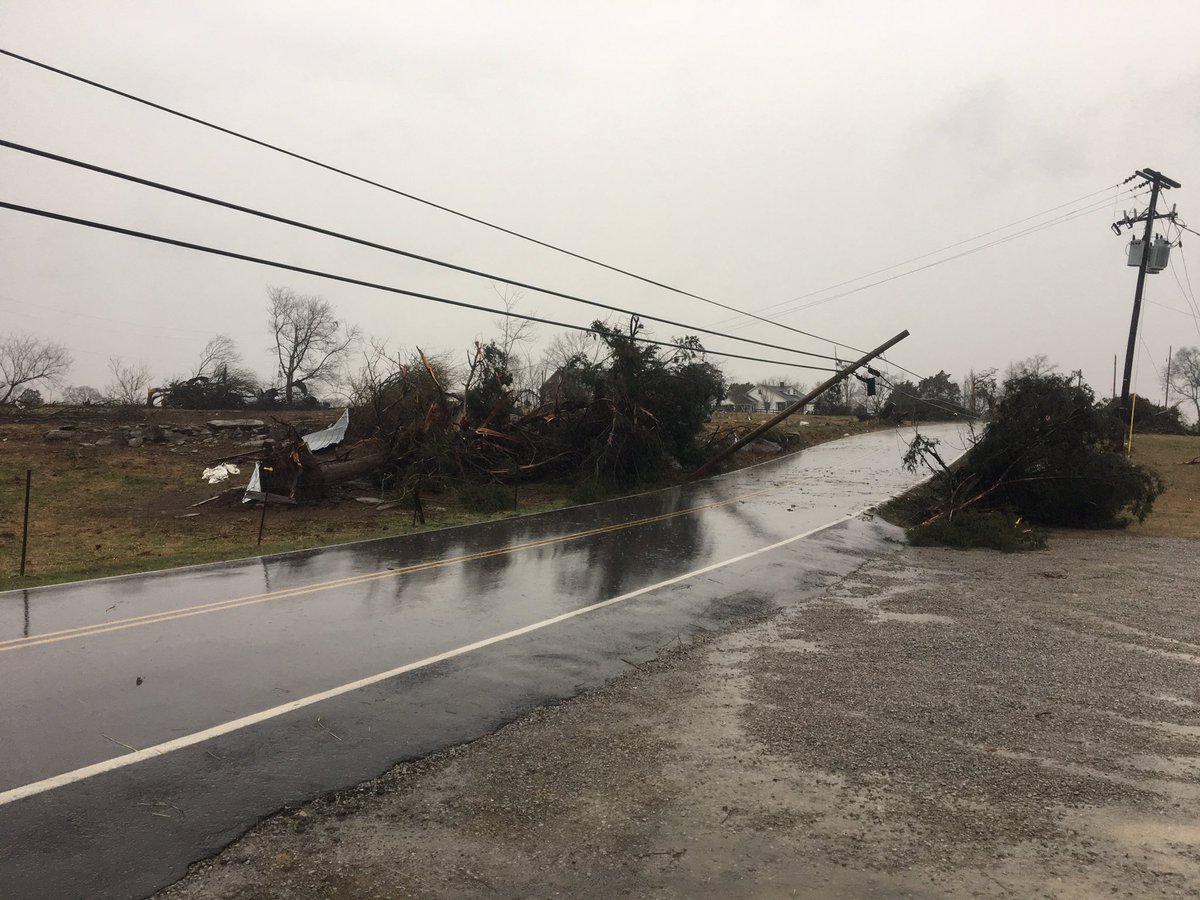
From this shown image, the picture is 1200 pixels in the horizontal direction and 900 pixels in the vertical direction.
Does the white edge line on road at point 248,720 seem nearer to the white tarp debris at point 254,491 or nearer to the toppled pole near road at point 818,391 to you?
the white tarp debris at point 254,491

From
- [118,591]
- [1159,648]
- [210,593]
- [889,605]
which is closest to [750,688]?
[889,605]

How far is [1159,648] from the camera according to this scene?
26.0 ft

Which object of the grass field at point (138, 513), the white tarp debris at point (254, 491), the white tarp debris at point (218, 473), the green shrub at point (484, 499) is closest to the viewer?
the grass field at point (138, 513)

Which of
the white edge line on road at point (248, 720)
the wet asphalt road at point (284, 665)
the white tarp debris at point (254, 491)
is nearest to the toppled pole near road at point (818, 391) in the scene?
the wet asphalt road at point (284, 665)

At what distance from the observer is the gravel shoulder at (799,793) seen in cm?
352

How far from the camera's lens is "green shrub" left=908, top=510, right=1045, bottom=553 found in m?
15.7

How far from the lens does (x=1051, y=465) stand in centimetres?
1833

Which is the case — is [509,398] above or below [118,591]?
above

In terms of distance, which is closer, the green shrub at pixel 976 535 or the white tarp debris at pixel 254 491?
the green shrub at pixel 976 535

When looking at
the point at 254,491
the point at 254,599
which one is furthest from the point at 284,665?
the point at 254,491

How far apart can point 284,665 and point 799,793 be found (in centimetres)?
481

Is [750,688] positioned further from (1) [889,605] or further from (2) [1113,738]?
(1) [889,605]

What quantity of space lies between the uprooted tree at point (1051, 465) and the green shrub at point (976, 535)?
1.18 meters

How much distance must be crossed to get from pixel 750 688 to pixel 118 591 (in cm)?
856
